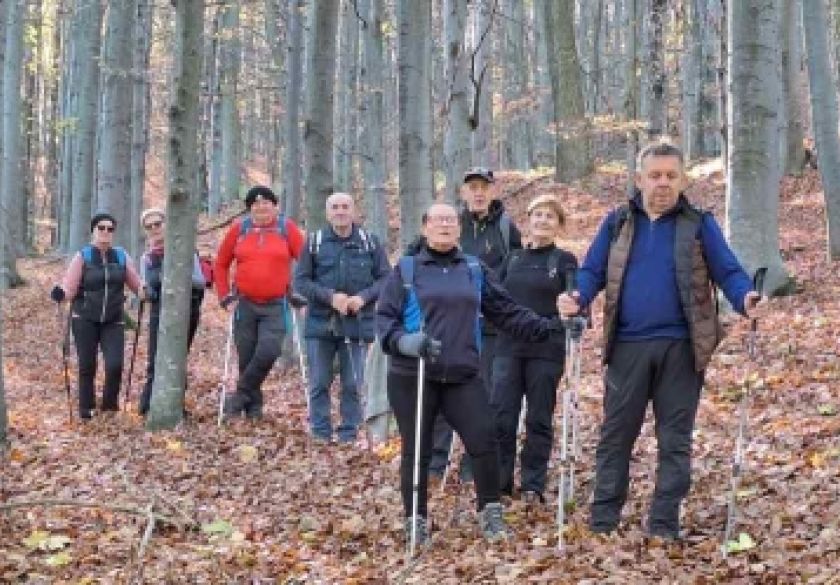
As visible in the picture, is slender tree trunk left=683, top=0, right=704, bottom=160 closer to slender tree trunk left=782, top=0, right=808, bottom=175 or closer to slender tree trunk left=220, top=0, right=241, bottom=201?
slender tree trunk left=782, top=0, right=808, bottom=175

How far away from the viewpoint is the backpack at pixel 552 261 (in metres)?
6.94

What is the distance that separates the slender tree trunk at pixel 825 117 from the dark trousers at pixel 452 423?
32.5ft

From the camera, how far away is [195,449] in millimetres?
8859

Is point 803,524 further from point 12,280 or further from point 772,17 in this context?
point 12,280

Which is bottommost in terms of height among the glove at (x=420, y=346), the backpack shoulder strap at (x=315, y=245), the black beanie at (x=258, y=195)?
the glove at (x=420, y=346)

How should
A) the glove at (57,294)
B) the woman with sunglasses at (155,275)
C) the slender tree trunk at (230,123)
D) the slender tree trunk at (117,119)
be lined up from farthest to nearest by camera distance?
the slender tree trunk at (230,123)
the slender tree trunk at (117,119)
the woman with sunglasses at (155,275)
the glove at (57,294)

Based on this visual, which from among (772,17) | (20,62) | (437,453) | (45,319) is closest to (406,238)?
(437,453)

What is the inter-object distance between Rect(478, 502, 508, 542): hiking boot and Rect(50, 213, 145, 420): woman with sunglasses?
18.9 feet

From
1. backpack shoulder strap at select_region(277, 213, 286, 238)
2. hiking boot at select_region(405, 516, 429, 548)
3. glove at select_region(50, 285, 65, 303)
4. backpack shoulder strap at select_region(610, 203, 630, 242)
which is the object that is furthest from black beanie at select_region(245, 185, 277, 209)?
backpack shoulder strap at select_region(610, 203, 630, 242)

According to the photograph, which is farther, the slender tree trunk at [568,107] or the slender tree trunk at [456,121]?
the slender tree trunk at [568,107]

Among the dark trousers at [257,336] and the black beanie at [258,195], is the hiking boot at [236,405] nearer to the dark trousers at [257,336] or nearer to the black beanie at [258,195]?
the dark trousers at [257,336]

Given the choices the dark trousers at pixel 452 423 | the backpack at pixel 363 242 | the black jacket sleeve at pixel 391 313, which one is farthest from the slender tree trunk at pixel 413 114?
the dark trousers at pixel 452 423

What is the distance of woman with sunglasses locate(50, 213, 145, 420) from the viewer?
1071 cm

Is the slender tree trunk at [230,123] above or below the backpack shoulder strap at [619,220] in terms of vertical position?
above
